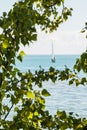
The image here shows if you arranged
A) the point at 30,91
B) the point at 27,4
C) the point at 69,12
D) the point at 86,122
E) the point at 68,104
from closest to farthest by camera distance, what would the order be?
the point at 30,91 → the point at 27,4 → the point at 86,122 → the point at 69,12 → the point at 68,104

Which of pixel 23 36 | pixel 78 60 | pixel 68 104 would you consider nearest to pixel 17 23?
pixel 23 36

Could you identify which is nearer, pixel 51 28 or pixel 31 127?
pixel 31 127

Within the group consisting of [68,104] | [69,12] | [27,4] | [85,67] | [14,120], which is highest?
[27,4]

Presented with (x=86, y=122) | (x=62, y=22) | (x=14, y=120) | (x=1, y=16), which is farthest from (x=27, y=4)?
(x=62, y=22)

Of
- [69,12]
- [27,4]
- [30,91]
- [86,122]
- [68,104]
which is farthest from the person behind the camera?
[68,104]

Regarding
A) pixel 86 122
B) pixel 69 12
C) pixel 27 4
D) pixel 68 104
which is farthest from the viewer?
pixel 68 104

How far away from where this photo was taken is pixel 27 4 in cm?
375

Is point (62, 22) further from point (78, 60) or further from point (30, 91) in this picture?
point (30, 91)

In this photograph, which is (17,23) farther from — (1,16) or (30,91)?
(30,91)

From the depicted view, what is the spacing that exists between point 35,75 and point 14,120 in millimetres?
795

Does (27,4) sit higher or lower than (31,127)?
higher

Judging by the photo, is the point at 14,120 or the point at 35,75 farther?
the point at 35,75

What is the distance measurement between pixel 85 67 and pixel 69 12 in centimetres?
129

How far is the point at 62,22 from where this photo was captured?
5449 millimetres
